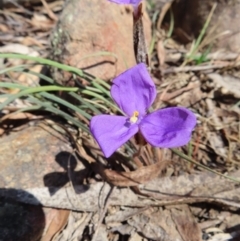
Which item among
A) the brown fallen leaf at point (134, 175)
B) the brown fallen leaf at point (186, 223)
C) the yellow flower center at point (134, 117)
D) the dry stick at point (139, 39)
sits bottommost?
the brown fallen leaf at point (186, 223)

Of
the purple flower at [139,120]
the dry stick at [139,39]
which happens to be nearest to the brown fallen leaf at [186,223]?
the purple flower at [139,120]

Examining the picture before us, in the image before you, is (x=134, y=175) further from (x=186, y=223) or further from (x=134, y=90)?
(x=134, y=90)

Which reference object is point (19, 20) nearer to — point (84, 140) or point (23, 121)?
point (23, 121)

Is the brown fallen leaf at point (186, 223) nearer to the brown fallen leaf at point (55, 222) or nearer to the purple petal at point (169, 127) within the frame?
the brown fallen leaf at point (55, 222)

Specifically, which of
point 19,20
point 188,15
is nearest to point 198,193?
point 188,15

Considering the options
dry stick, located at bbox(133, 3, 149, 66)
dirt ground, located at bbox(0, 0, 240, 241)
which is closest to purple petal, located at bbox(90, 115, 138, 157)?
dry stick, located at bbox(133, 3, 149, 66)

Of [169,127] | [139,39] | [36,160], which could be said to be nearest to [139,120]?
[169,127]

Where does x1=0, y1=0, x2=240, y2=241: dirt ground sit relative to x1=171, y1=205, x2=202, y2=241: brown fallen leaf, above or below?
above

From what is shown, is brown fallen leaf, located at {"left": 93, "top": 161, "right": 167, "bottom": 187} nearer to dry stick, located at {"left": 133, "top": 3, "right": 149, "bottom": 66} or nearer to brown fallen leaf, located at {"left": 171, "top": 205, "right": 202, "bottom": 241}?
brown fallen leaf, located at {"left": 171, "top": 205, "right": 202, "bottom": 241}
